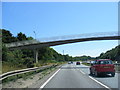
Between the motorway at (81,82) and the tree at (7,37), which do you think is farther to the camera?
the tree at (7,37)

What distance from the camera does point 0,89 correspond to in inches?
441

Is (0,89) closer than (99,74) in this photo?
Yes

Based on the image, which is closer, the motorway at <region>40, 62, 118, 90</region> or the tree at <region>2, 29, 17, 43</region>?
the motorway at <region>40, 62, 118, 90</region>

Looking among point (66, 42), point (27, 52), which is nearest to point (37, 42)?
point (66, 42)

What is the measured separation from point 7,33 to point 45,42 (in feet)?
117

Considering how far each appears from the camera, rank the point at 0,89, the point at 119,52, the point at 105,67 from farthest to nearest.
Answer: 1. the point at 119,52
2. the point at 105,67
3. the point at 0,89

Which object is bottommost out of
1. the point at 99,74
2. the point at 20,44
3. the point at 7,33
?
the point at 99,74

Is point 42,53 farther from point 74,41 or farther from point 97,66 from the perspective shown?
point 97,66

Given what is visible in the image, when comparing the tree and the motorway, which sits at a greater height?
the tree

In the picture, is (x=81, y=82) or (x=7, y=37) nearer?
(x=81, y=82)

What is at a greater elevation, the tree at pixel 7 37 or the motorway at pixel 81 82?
the tree at pixel 7 37

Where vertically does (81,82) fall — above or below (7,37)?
below

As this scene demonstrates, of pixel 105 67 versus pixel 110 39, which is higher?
pixel 110 39

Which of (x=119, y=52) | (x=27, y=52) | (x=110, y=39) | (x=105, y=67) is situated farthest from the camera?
(x=119, y=52)
